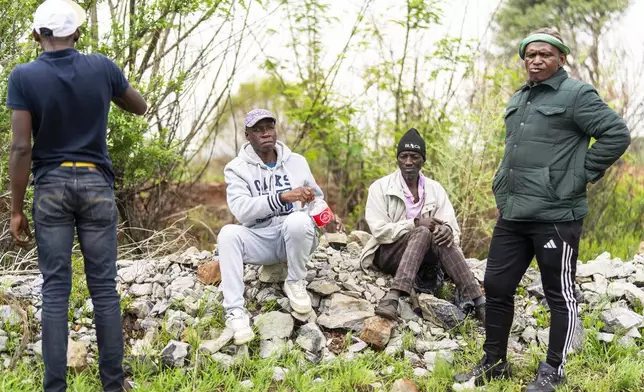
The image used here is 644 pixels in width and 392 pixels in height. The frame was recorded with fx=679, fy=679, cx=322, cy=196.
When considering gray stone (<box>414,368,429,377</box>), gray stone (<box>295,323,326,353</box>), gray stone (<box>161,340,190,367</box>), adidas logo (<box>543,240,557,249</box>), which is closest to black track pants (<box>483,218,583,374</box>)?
adidas logo (<box>543,240,557,249</box>)

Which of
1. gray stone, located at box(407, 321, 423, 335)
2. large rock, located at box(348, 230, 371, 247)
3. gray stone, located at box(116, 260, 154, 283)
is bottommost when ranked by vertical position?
gray stone, located at box(407, 321, 423, 335)

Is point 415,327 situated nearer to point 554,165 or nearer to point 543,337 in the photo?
point 543,337

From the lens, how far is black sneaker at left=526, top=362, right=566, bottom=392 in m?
3.56

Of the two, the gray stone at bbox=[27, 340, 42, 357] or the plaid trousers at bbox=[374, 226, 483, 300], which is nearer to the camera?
the gray stone at bbox=[27, 340, 42, 357]

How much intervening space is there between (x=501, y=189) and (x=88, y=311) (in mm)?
2690

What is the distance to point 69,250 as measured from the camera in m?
3.20

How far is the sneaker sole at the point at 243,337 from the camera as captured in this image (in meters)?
3.97

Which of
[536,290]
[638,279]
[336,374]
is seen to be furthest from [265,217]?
[638,279]

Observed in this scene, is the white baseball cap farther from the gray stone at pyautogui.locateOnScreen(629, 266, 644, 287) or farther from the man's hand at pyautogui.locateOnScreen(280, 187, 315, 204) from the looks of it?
the gray stone at pyautogui.locateOnScreen(629, 266, 644, 287)

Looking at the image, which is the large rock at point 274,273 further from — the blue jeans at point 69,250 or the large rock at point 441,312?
the blue jeans at point 69,250

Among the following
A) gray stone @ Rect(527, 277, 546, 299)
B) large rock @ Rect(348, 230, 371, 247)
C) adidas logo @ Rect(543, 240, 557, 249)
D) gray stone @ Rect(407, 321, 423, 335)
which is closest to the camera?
adidas logo @ Rect(543, 240, 557, 249)

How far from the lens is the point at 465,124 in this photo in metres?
7.28

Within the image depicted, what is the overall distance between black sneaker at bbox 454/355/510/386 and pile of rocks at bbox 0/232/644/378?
0.25 meters

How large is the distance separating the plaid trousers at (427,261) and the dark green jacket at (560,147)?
36.9 inches
